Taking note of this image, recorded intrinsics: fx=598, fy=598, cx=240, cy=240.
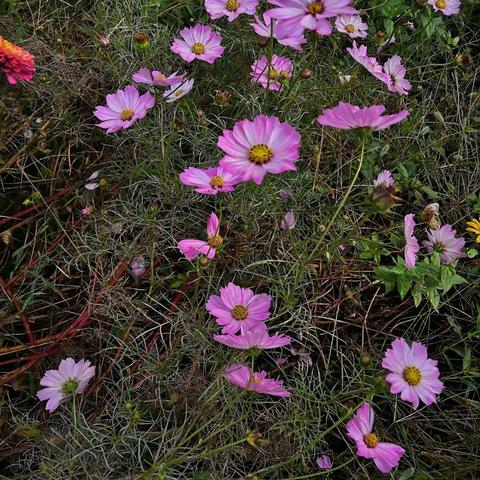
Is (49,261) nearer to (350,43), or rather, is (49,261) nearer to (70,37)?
(70,37)

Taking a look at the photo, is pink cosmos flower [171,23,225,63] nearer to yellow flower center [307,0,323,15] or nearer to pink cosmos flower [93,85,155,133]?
pink cosmos flower [93,85,155,133]

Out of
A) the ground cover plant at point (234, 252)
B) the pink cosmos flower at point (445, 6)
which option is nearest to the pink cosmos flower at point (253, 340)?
the ground cover plant at point (234, 252)

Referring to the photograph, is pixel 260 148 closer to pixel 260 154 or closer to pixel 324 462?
pixel 260 154

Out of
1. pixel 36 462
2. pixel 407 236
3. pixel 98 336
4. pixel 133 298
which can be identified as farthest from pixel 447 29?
pixel 36 462

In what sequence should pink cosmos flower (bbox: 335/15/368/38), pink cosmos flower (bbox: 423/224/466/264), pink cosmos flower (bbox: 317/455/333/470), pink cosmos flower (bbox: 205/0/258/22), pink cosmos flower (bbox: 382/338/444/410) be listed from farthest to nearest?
1. pink cosmos flower (bbox: 335/15/368/38)
2. pink cosmos flower (bbox: 205/0/258/22)
3. pink cosmos flower (bbox: 423/224/466/264)
4. pink cosmos flower (bbox: 317/455/333/470)
5. pink cosmos flower (bbox: 382/338/444/410)

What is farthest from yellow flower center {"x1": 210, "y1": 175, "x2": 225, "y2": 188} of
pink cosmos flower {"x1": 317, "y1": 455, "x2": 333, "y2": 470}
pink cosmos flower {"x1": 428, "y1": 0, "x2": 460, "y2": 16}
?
pink cosmos flower {"x1": 428, "y1": 0, "x2": 460, "y2": 16}

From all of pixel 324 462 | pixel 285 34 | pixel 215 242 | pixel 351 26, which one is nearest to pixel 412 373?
pixel 324 462

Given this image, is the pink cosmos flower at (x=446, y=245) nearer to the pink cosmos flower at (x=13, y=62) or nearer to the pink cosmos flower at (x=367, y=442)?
the pink cosmos flower at (x=367, y=442)
